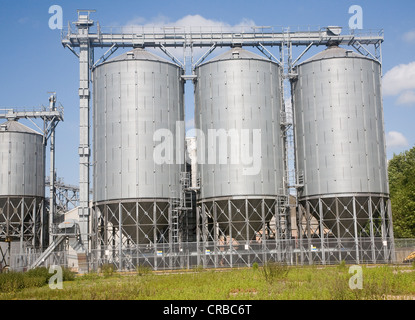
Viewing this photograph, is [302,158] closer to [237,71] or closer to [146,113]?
[237,71]

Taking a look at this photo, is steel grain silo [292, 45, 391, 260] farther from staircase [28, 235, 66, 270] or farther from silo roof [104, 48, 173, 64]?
staircase [28, 235, 66, 270]

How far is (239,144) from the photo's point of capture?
47.7 metres

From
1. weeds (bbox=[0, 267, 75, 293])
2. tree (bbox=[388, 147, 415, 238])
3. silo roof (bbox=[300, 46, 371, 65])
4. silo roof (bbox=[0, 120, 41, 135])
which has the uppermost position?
silo roof (bbox=[300, 46, 371, 65])

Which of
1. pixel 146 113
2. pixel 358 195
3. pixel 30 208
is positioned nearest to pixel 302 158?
pixel 358 195

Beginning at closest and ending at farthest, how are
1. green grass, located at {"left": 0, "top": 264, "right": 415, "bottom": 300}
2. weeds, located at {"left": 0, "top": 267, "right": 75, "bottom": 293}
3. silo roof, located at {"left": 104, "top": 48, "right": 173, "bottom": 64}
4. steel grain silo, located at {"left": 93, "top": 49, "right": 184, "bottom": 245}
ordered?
green grass, located at {"left": 0, "top": 264, "right": 415, "bottom": 300}
weeds, located at {"left": 0, "top": 267, "right": 75, "bottom": 293}
steel grain silo, located at {"left": 93, "top": 49, "right": 184, "bottom": 245}
silo roof, located at {"left": 104, "top": 48, "right": 173, "bottom": 64}

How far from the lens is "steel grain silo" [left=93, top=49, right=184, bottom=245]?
154 feet

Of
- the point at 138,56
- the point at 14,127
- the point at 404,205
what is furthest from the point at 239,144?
the point at 14,127

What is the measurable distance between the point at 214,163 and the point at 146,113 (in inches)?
287

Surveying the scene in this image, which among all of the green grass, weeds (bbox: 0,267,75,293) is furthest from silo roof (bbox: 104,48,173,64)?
the green grass

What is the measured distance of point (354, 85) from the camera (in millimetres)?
48969

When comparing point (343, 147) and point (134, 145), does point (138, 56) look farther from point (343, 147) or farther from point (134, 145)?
point (343, 147)

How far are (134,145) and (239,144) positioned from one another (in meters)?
8.97

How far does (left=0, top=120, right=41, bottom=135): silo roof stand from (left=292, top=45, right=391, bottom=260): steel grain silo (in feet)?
97.0

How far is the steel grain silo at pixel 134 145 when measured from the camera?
46.9 metres
